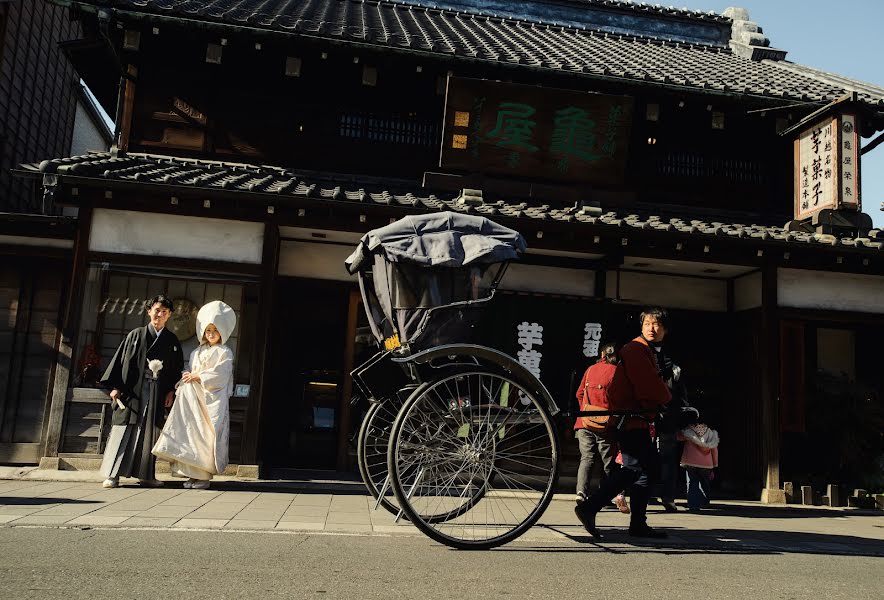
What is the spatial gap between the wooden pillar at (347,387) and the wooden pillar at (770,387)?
5671mm

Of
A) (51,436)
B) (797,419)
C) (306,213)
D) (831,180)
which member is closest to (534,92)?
(306,213)

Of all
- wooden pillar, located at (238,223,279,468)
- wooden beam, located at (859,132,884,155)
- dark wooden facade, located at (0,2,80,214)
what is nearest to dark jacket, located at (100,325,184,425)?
wooden pillar, located at (238,223,279,468)

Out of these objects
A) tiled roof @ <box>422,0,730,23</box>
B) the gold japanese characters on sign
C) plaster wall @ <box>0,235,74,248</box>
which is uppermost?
tiled roof @ <box>422,0,730,23</box>

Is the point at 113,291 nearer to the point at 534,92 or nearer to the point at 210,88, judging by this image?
the point at 210,88

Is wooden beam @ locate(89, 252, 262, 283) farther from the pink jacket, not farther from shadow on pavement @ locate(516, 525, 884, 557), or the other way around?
the pink jacket

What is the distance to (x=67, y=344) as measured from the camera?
7.64m

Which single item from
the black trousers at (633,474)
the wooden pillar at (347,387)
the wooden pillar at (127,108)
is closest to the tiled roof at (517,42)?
the wooden pillar at (127,108)

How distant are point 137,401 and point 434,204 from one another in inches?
164

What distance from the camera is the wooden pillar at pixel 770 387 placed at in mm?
8461

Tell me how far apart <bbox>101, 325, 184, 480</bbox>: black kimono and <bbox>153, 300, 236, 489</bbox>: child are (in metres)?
0.20

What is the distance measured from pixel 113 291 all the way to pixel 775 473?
8.90 metres

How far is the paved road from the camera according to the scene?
3.21m

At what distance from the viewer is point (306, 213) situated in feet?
26.5

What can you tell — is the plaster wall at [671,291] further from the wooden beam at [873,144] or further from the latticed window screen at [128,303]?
the latticed window screen at [128,303]
